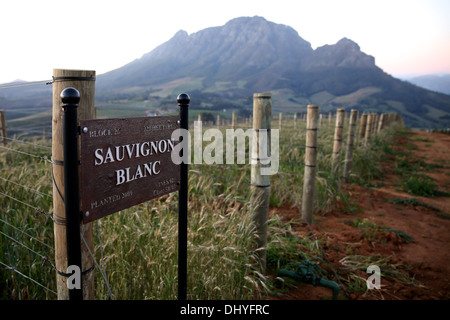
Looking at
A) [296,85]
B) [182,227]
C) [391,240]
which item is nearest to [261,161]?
[182,227]

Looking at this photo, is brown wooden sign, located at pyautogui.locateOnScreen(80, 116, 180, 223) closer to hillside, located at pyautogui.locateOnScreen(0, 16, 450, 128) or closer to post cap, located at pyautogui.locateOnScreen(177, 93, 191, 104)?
post cap, located at pyautogui.locateOnScreen(177, 93, 191, 104)

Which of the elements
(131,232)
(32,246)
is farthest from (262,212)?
(32,246)

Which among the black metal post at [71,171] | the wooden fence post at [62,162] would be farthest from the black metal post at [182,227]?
the black metal post at [71,171]

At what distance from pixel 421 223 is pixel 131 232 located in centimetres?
402

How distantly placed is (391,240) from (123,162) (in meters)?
3.44

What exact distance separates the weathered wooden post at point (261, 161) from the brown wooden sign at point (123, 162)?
1.02m

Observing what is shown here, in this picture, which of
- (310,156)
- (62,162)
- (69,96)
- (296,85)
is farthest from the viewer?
(296,85)

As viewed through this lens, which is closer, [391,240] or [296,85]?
[391,240]

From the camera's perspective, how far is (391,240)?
363 centimetres

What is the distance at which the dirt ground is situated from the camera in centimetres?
267

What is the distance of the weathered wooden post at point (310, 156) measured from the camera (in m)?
3.79

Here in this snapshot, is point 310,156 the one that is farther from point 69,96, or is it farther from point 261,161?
point 69,96
